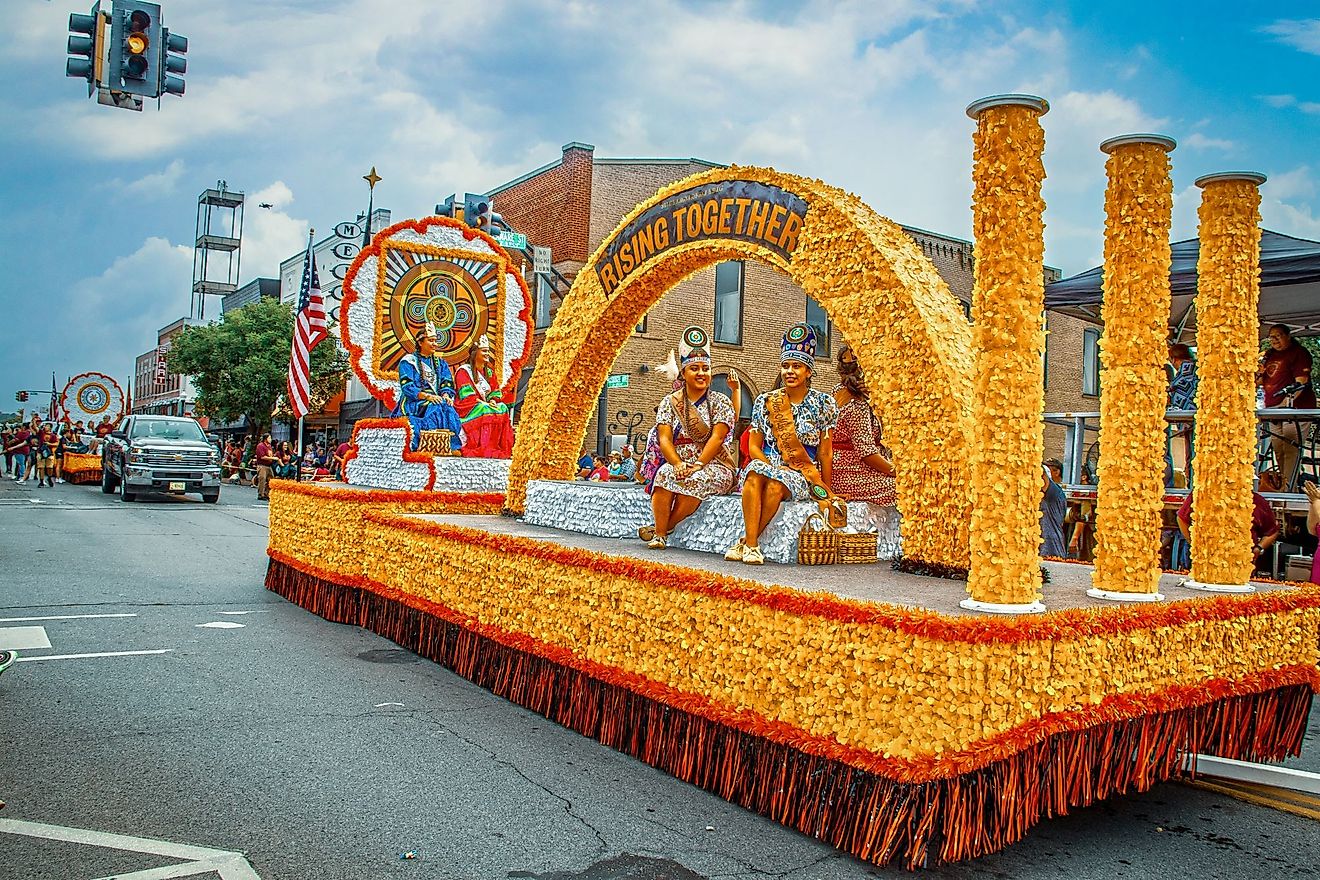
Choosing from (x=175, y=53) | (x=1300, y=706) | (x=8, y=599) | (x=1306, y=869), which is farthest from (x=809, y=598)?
(x=175, y=53)

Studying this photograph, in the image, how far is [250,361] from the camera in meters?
33.3

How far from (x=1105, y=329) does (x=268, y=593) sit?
8.41 meters

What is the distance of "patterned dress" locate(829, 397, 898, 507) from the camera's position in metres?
6.03

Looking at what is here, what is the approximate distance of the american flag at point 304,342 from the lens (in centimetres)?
1322

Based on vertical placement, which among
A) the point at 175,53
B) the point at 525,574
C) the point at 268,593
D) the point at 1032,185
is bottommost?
the point at 268,593

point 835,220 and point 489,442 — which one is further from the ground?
point 835,220

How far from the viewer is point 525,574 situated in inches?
229

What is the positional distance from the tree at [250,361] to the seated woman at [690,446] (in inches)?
1142

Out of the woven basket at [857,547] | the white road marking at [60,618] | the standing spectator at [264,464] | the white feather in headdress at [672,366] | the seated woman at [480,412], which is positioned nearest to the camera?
the woven basket at [857,547]

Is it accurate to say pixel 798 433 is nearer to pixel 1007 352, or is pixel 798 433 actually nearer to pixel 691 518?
pixel 691 518

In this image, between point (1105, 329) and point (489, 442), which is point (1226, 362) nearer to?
point (1105, 329)

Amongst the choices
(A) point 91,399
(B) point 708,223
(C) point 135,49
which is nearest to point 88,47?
(C) point 135,49

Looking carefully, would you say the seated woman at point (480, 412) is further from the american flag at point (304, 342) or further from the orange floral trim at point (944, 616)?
the orange floral trim at point (944, 616)

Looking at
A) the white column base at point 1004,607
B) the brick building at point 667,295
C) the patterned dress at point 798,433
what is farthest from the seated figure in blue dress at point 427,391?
the brick building at point 667,295
